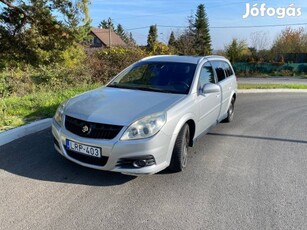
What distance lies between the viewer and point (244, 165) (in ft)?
14.4

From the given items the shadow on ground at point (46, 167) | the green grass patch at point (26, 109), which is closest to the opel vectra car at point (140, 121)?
the shadow on ground at point (46, 167)

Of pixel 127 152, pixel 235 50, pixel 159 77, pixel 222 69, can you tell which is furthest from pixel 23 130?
pixel 235 50

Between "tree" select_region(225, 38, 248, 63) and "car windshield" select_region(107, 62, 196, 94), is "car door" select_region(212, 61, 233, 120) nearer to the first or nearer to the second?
"car windshield" select_region(107, 62, 196, 94)

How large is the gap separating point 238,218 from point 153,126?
1346 millimetres

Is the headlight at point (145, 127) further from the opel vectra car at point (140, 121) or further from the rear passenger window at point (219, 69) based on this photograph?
the rear passenger window at point (219, 69)

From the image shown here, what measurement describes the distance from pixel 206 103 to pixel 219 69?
5.14 ft

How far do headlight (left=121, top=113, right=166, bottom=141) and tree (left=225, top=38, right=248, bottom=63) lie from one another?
3806cm

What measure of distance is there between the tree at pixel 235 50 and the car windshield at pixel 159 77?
120ft

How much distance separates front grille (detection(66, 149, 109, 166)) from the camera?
3.45 metres

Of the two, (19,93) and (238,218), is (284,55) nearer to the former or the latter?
(19,93)

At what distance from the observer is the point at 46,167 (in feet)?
13.1

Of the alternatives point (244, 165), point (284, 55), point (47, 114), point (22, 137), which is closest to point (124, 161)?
point (244, 165)

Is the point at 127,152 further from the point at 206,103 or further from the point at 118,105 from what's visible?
the point at 206,103

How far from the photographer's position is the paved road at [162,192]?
290 cm
